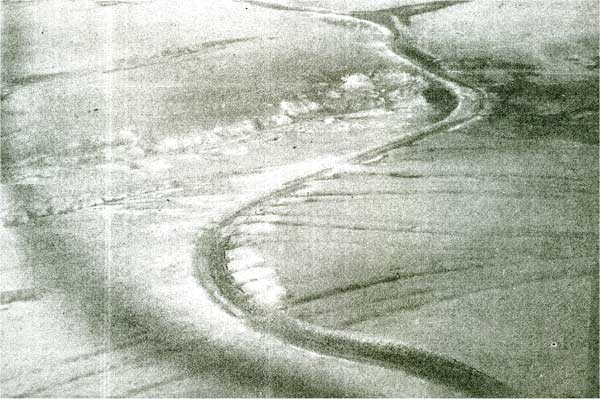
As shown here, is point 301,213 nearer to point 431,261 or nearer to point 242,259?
point 242,259

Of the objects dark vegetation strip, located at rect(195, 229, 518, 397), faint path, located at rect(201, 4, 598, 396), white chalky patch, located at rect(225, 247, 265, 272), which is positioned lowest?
dark vegetation strip, located at rect(195, 229, 518, 397)

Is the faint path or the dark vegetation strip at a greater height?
the faint path

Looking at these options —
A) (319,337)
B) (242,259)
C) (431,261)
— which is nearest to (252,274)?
(242,259)

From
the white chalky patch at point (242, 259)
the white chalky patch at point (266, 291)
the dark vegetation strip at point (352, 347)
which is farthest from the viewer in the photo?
the white chalky patch at point (242, 259)

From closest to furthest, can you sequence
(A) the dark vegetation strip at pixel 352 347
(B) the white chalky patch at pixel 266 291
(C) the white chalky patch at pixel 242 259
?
1. (A) the dark vegetation strip at pixel 352 347
2. (B) the white chalky patch at pixel 266 291
3. (C) the white chalky patch at pixel 242 259

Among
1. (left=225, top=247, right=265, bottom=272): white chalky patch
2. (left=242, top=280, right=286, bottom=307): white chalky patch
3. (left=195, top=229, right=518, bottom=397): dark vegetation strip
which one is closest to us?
(left=195, top=229, right=518, bottom=397): dark vegetation strip

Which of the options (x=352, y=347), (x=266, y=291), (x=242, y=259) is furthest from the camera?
(x=242, y=259)

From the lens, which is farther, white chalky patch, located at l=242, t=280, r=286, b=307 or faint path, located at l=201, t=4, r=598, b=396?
white chalky patch, located at l=242, t=280, r=286, b=307

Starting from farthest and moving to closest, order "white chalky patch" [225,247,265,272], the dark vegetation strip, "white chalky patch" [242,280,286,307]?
1. "white chalky patch" [225,247,265,272]
2. "white chalky patch" [242,280,286,307]
3. the dark vegetation strip

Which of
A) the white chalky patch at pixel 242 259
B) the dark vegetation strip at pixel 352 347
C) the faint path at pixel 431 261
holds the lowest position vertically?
the dark vegetation strip at pixel 352 347
